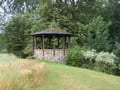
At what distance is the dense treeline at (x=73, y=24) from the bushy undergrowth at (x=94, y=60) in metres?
1.07

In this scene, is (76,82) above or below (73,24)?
below

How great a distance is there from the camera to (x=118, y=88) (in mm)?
4730

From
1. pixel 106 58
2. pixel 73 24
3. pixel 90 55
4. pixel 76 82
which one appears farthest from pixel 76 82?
pixel 73 24

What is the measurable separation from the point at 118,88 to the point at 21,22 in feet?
48.9

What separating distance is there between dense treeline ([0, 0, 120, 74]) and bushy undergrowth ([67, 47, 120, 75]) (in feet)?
3.50

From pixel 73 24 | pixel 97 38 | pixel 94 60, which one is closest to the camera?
pixel 94 60

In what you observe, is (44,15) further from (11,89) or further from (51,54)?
(11,89)

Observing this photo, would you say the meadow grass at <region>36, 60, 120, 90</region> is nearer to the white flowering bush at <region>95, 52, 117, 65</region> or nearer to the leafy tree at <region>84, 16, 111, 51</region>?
the white flowering bush at <region>95, 52, 117, 65</region>

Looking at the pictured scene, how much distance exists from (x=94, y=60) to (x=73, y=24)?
7.14 meters

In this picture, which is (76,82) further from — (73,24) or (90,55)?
(73,24)

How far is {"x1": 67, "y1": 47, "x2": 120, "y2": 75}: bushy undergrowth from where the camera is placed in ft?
33.7

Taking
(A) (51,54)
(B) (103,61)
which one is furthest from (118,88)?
(A) (51,54)

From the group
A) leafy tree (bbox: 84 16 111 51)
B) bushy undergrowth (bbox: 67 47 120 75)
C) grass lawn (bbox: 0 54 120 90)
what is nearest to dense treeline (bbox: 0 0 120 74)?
leafy tree (bbox: 84 16 111 51)

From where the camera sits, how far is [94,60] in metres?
11.1
